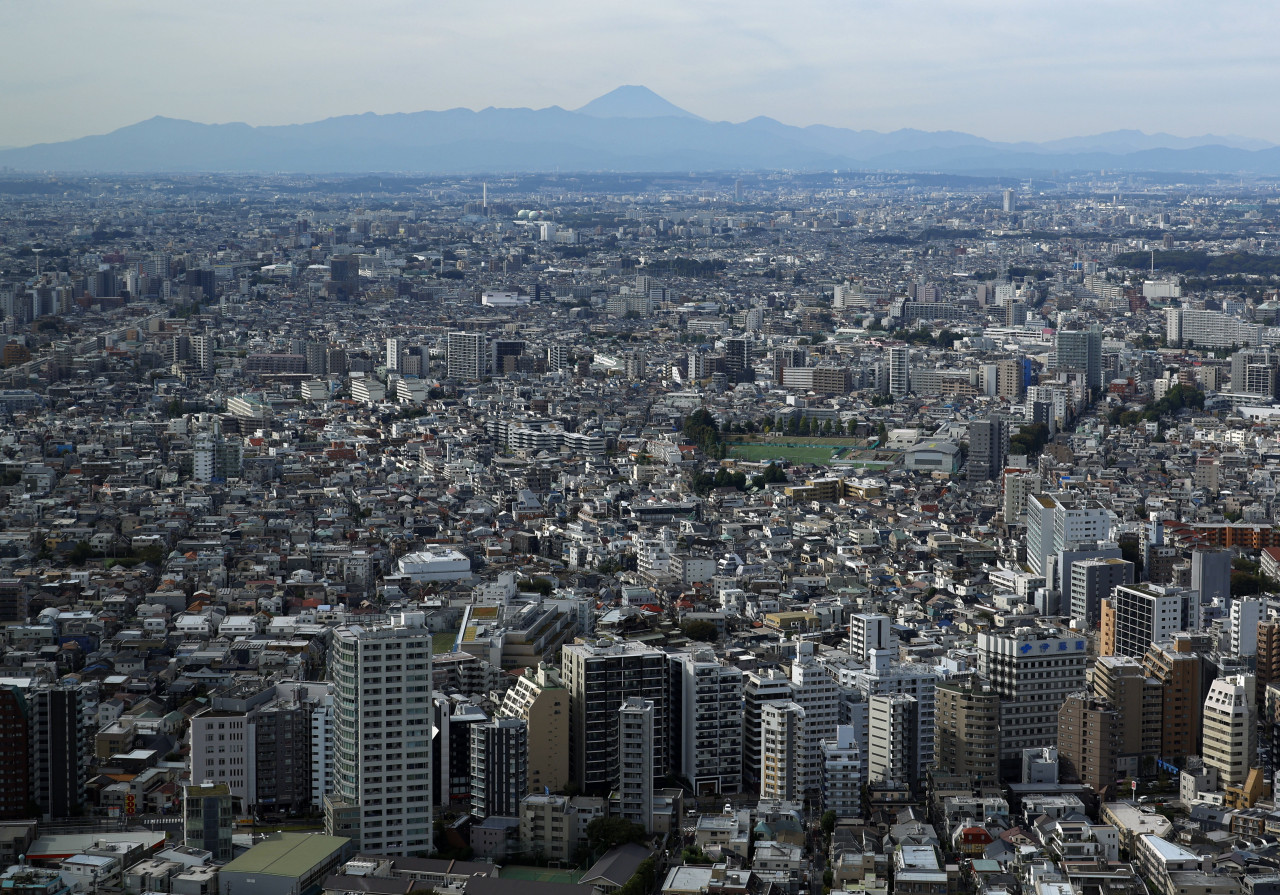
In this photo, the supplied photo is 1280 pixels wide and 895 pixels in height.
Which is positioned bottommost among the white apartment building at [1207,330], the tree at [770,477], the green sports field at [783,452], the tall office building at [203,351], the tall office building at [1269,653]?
the green sports field at [783,452]

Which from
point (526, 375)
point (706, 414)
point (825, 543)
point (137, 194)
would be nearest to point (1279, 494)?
point (825, 543)

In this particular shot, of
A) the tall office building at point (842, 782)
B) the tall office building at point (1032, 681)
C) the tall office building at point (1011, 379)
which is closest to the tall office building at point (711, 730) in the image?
the tall office building at point (842, 782)

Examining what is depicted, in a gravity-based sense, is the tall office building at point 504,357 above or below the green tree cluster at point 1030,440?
above

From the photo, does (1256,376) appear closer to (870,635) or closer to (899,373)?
(899,373)

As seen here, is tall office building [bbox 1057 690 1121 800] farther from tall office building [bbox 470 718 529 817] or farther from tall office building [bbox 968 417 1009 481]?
tall office building [bbox 968 417 1009 481]

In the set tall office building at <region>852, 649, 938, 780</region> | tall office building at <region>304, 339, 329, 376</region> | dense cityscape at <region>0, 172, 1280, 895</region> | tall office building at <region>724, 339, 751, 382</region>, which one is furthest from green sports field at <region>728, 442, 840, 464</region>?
tall office building at <region>852, 649, 938, 780</region>

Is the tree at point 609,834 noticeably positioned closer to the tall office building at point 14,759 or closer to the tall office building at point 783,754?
the tall office building at point 783,754
